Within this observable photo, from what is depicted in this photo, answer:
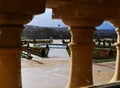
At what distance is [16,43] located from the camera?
146 inches

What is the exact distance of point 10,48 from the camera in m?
3.60

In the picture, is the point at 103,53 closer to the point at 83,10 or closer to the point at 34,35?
the point at 83,10

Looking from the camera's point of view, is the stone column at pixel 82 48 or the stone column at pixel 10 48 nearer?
the stone column at pixel 10 48

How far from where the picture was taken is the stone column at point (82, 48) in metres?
4.61

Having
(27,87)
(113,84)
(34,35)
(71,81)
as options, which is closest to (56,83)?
(27,87)

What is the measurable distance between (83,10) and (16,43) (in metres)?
1.16

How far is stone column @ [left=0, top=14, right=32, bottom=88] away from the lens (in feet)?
11.9

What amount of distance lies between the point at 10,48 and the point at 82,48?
1341mm

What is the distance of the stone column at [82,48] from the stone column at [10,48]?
1.11 meters

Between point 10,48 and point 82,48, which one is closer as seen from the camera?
point 10,48

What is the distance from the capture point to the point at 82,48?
4605mm

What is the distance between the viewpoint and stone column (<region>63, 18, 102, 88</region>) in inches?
181

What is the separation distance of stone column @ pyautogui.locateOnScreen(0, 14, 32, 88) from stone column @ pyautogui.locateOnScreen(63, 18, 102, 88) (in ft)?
3.65

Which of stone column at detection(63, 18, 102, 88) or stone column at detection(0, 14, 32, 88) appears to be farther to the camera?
stone column at detection(63, 18, 102, 88)
